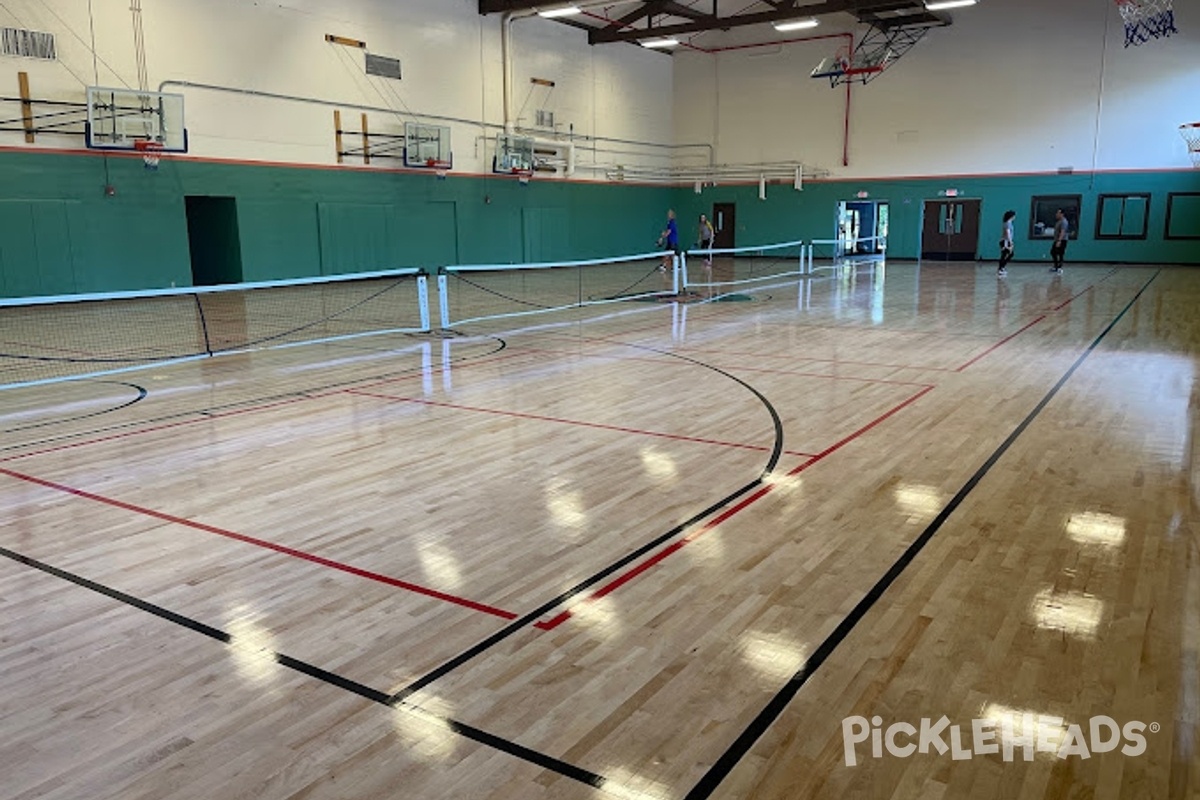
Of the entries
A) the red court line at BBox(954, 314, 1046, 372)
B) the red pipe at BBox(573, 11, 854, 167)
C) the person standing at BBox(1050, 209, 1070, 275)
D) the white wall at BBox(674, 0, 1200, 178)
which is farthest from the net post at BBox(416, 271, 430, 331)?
the white wall at BBox(674, 0, 1200, 178)

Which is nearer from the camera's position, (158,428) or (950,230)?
(158,428)

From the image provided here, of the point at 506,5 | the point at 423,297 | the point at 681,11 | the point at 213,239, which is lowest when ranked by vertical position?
the point at 423,297

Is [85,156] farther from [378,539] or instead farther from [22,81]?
[378,539]

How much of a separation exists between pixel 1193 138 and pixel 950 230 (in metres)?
6.87

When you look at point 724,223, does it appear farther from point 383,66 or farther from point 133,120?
point 133,120

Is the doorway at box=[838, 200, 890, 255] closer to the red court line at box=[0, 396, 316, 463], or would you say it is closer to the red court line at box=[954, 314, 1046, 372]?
the red court line at box=[954, 314, 1046, 372]

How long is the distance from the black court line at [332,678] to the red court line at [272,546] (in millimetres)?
698

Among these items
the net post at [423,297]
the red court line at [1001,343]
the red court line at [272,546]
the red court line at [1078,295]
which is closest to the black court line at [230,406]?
the red court line at [272,546]

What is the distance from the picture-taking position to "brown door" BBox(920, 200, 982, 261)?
2847 centimetres

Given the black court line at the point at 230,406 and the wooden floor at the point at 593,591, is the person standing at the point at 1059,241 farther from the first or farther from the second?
the black court line at the point at 230,406

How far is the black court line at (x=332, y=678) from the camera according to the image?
2.68 m

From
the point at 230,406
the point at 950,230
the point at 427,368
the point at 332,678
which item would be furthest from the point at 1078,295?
the point at 332,678

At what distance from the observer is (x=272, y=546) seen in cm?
452

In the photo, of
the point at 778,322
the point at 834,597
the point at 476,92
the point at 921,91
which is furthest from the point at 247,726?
the point at 921,91
